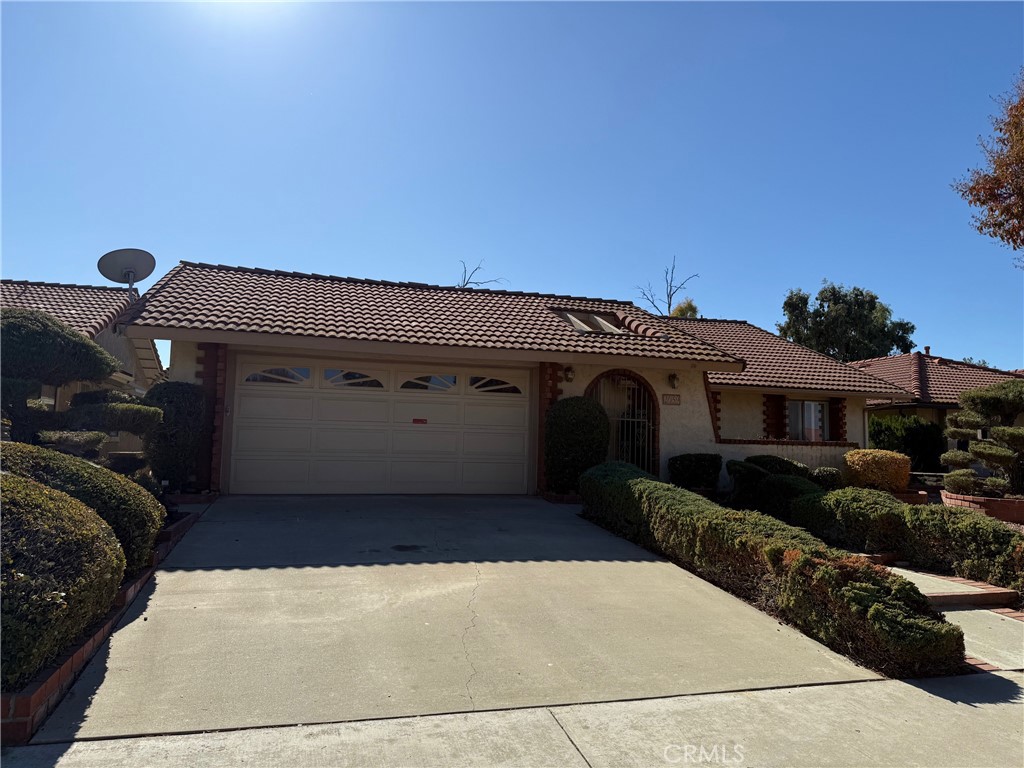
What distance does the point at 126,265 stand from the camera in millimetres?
14336

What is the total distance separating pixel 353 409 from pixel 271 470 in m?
1.76

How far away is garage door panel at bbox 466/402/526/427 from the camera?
41.6ft

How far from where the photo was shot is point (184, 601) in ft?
18.9

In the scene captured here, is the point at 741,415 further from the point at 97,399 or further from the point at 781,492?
the point at 97,399

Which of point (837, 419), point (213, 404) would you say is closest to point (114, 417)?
point (213, 404)

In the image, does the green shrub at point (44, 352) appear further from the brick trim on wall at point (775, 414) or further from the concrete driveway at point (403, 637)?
the brick trim on wall at point (775, 414)

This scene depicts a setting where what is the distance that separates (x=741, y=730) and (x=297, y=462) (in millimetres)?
9367

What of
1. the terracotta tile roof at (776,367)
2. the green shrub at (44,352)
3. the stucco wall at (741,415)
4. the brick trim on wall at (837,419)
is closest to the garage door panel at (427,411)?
the green shrub at (44,352)

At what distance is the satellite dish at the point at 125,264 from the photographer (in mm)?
14242

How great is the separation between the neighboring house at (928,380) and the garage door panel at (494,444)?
14.8 m

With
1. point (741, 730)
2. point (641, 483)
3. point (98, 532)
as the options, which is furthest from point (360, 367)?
point (741, 730)

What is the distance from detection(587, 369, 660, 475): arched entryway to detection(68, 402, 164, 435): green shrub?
8146 millimetres

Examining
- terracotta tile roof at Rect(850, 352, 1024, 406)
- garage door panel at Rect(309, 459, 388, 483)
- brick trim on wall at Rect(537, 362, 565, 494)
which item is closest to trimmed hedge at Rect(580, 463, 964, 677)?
brick trim on wall at Rect(537, 362, 565, 494)

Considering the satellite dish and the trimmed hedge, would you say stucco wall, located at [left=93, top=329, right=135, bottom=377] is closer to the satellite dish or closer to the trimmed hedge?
the satellite dish
